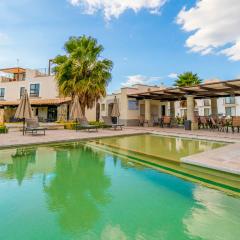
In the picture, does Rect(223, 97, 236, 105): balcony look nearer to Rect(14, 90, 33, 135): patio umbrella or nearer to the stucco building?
the stucco building

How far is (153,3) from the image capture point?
17109mm

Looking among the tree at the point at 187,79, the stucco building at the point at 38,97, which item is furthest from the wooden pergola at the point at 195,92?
the stucco building at the point at 38,97

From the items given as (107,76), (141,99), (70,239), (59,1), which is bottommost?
(70,239)

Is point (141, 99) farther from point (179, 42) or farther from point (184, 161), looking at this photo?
point (184, 161)

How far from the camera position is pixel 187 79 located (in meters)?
31.3

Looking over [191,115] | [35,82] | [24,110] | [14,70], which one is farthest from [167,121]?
[14,70]

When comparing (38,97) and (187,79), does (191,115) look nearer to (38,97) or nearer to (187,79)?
(187,79)

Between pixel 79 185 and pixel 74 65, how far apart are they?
17.3 m

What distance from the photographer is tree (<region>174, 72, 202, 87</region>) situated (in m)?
31.0

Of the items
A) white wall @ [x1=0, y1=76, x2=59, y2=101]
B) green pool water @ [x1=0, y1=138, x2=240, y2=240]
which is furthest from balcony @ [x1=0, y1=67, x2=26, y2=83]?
green pool water @ [x1=0, y1=138, x2=240, y2=240]

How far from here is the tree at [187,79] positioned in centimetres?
3102

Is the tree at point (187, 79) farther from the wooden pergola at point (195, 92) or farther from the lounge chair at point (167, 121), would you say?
the lounge chair at point (167, 121)

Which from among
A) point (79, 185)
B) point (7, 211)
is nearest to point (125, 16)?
point (79, 185)

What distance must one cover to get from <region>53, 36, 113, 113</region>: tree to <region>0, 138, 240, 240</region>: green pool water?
14.3m
